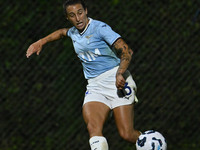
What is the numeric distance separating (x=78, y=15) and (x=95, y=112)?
102 cm

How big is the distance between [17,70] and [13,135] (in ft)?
3.15

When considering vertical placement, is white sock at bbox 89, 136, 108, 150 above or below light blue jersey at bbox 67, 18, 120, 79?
Result: below

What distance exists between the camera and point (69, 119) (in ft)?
22.7

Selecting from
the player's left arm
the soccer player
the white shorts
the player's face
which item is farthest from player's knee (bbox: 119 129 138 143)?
the player's face

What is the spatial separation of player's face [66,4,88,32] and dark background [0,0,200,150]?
1735mm

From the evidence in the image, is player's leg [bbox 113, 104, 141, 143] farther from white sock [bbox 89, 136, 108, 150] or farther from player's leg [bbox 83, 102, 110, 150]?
white sock [bbox 89, 136, 108, 150]

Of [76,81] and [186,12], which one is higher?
[186,12]

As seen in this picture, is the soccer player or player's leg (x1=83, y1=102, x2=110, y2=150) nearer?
player's leg (x1=83, y1=102, x2=110, y2=150)

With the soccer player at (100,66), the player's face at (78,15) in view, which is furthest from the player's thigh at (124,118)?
the player's face at (78,15)

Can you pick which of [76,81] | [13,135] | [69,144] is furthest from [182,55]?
[13,135]

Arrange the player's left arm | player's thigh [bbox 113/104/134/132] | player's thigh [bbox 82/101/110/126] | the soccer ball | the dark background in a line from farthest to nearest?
the dark background, player's thigh [bbox 113/104/134/132], player's thigh [bbox 82/101/110/126], the player's left arm, the soccer ball

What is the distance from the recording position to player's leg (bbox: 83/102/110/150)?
4.63m

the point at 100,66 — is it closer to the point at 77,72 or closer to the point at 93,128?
the point at 93,128

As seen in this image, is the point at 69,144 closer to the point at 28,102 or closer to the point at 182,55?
the point at 28,102
